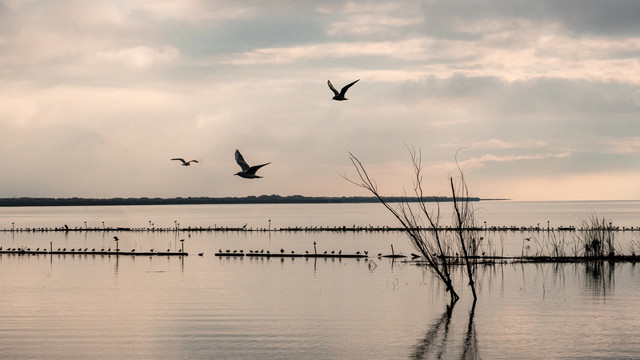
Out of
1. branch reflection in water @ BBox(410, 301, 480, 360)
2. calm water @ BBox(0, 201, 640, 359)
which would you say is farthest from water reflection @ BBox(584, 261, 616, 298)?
branch reflection in water @ BBox(410, 301, 480, 360)

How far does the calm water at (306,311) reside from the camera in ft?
113

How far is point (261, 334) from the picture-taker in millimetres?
37594

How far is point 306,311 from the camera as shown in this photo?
151 ft

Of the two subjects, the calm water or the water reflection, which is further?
the water reflection

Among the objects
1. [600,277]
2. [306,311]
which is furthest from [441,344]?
[600,277]

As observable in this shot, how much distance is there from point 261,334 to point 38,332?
10994mm

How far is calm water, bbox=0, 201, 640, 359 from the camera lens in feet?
113

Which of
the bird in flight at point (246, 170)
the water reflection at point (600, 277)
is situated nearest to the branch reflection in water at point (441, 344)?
the bird in flight at point (246, 170)

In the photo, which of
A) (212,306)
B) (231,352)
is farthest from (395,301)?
(231,352)

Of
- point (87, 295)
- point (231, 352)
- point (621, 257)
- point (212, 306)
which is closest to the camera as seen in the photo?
point (231, 352)

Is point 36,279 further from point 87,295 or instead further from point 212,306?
point 212,306

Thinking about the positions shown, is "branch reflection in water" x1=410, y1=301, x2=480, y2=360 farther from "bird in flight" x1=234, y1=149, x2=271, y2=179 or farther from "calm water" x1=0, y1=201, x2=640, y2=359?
"bird in flight" x1=234, y1=149, x2=271, y2=179

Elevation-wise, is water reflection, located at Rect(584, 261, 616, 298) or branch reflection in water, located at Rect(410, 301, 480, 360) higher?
water reflection, located at Rect(584, 261, 616, 298)

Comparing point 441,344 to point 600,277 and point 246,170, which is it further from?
point 600,277
